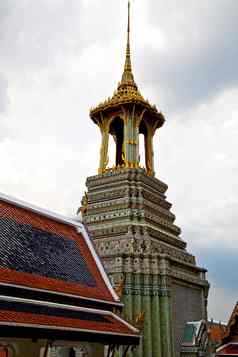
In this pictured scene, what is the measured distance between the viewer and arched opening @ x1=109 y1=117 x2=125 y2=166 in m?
43.5

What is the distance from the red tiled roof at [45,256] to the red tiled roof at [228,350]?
519 centimetres

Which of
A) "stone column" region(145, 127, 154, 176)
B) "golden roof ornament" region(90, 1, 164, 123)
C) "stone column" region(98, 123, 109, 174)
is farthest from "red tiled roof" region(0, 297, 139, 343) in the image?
"golden roof ornament" region(90, 1, 164, 123)

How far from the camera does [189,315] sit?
3462 centimetres

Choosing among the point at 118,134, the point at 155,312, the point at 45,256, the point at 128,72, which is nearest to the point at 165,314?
the point at 155,312

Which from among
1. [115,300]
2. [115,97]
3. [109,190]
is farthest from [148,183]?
[115,300]

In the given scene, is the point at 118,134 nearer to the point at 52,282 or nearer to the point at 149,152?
the point at 149,152

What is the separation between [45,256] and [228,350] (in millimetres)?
8964

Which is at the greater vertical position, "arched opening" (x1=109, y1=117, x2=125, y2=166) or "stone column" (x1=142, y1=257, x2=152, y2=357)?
"arched opening" (x1=109, y1=117, x2=125, y2=166)

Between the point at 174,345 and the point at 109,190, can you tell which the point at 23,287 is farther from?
the point at 109,190

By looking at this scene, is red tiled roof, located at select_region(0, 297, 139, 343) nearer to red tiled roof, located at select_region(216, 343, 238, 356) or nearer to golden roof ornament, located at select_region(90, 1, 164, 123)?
red tiled roof, located at select_region(216, 343, 238, 356)

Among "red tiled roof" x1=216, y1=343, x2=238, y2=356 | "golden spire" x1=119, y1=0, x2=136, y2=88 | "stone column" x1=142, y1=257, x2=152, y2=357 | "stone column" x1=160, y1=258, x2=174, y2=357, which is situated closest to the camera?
"red tiled roof" x1=216, y1=343, x2=238, y2=356

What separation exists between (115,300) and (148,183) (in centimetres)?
1856

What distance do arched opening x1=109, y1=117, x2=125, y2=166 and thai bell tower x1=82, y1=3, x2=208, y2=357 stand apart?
0.32ft

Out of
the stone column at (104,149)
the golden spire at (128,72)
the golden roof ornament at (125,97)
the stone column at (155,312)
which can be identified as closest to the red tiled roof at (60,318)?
the stone column at (155,312)
